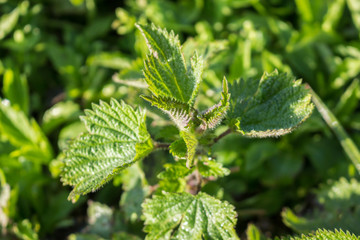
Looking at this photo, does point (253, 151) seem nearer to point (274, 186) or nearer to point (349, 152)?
point (274, 186)

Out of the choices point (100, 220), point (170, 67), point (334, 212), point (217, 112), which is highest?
point (170, 67)

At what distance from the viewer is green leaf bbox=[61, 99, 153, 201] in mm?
1508

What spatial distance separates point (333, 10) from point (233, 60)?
885 millimetres

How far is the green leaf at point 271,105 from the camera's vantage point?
1522 mm

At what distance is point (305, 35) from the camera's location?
2.71 meters

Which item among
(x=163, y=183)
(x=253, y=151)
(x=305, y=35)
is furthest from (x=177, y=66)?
(x=305, y=35)

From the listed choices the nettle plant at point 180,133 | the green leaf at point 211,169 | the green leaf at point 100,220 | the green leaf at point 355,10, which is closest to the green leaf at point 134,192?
the green leaf at point 100,220

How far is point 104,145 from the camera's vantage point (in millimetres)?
1566

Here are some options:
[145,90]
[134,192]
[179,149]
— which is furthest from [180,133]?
[145,90]

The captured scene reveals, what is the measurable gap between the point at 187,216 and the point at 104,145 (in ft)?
1.47

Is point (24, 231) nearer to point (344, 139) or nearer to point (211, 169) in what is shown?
point (211, 169)

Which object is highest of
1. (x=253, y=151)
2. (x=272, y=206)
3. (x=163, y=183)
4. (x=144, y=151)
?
(x=144, y=151)

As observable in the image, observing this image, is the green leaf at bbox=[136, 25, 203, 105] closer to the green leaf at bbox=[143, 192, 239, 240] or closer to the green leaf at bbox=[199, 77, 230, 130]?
the green leaf at bbox=[199, 77, 230, 130]

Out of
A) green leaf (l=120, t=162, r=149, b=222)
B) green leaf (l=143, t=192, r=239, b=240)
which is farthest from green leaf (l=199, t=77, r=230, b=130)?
green leaf (l=120, t=162, r=149, b=222)
